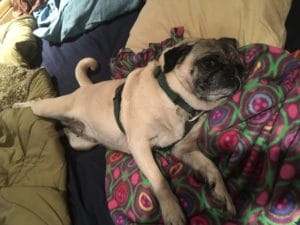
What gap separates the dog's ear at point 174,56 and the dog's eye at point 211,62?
0.07 m

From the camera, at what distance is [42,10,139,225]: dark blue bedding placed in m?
1.40

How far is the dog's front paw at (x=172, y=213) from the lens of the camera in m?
1.10

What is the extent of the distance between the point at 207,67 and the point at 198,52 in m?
0.06

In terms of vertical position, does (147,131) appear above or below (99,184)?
above

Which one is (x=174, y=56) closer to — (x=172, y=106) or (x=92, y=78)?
(x=172, y=106)

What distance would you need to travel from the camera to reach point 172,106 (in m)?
1.26

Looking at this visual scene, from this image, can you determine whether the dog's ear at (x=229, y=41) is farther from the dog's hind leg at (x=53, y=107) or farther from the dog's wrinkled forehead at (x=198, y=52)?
the dog's hind leg at (x=53, y=107)

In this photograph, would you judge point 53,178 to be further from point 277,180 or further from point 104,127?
point 277,180

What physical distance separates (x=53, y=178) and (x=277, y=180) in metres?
0.86

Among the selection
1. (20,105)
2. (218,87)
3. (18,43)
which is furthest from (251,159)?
(18,43)

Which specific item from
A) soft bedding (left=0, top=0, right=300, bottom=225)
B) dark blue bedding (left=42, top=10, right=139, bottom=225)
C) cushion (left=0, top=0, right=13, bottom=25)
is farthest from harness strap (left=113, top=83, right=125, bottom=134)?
cushion (left=0, top=0, right=13, bottom=25)

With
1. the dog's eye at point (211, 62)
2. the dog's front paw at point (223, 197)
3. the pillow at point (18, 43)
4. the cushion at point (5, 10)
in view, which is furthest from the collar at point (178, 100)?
the cushion at point (5, 10)

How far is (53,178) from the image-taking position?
4.87 feet


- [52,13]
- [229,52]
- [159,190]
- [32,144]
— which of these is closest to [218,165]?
[159,190]
